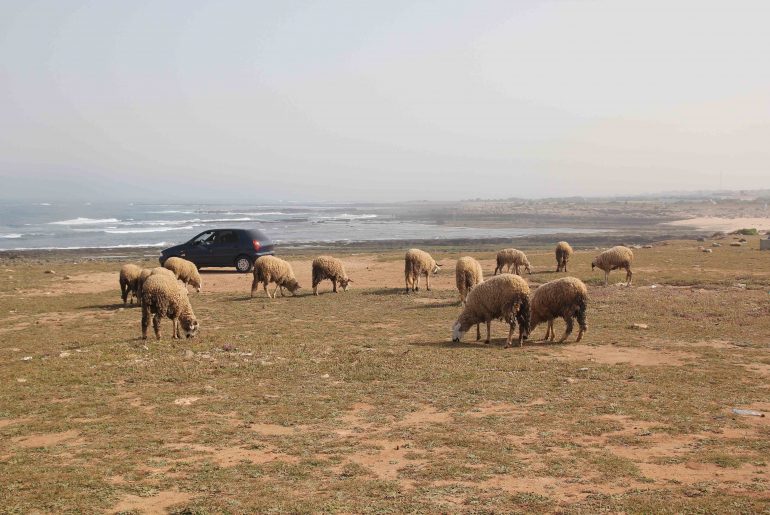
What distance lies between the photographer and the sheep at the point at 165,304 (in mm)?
15188

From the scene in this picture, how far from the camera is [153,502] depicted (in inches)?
267

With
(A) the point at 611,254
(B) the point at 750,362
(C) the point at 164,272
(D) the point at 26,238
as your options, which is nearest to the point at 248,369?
(C) the point at 164,272

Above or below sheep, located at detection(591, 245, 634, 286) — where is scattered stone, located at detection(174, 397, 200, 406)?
below

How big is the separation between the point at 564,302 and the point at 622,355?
207cm

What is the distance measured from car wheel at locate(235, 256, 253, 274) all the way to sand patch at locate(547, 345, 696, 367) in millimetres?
19837

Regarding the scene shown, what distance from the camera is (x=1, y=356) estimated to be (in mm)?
14227

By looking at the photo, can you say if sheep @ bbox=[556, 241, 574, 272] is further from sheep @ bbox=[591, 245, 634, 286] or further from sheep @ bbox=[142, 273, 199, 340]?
sheep @ bbox=[142, 273, 199, 340]

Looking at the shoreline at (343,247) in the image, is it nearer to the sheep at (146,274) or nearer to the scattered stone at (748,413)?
the sheep at (146,274)

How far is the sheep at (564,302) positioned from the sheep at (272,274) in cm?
1196

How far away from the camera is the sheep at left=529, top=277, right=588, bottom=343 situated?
15.4 m

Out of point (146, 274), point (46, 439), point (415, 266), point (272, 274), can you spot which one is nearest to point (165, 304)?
point (146, 274)

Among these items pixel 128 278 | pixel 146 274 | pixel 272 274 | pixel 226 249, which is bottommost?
pixel 272 274

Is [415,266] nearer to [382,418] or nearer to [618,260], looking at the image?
[618,260]

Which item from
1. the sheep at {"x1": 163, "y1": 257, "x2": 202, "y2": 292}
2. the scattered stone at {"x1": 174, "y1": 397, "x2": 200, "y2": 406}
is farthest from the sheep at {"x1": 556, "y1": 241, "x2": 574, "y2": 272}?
the scattered stone at {"x1": 174, "y1": 397, "x2": 200, "y2": 406}
